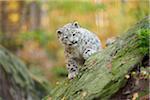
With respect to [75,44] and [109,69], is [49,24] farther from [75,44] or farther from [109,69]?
[109,69]

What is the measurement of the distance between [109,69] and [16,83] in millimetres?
4713

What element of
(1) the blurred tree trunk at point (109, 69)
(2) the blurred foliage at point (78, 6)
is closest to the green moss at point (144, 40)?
(1) the blurred tree trunk at point (109, 69)

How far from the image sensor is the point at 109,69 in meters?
5.41

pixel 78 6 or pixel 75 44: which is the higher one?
pixel 75 44

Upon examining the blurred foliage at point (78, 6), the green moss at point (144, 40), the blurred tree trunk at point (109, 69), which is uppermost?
the green moss at point (144, 40)

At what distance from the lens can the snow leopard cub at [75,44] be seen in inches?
249

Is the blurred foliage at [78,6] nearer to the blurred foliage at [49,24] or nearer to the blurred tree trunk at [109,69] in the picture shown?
the blurred foliage at [49,24]

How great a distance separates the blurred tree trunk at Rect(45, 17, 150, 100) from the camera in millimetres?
5121

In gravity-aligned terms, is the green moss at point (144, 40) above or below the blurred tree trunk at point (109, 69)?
above

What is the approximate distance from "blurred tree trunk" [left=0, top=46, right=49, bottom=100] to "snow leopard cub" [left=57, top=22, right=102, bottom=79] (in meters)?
3.15

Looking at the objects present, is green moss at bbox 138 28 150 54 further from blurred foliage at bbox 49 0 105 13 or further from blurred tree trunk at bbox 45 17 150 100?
blurred foliage at bbox 49 0 105 13

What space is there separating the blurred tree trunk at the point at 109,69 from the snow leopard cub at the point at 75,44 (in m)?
0.17

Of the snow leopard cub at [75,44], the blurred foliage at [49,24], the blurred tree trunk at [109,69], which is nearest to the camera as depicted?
the blurred tree trunk at [109,69]

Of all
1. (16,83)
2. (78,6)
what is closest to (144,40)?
(16,83)
